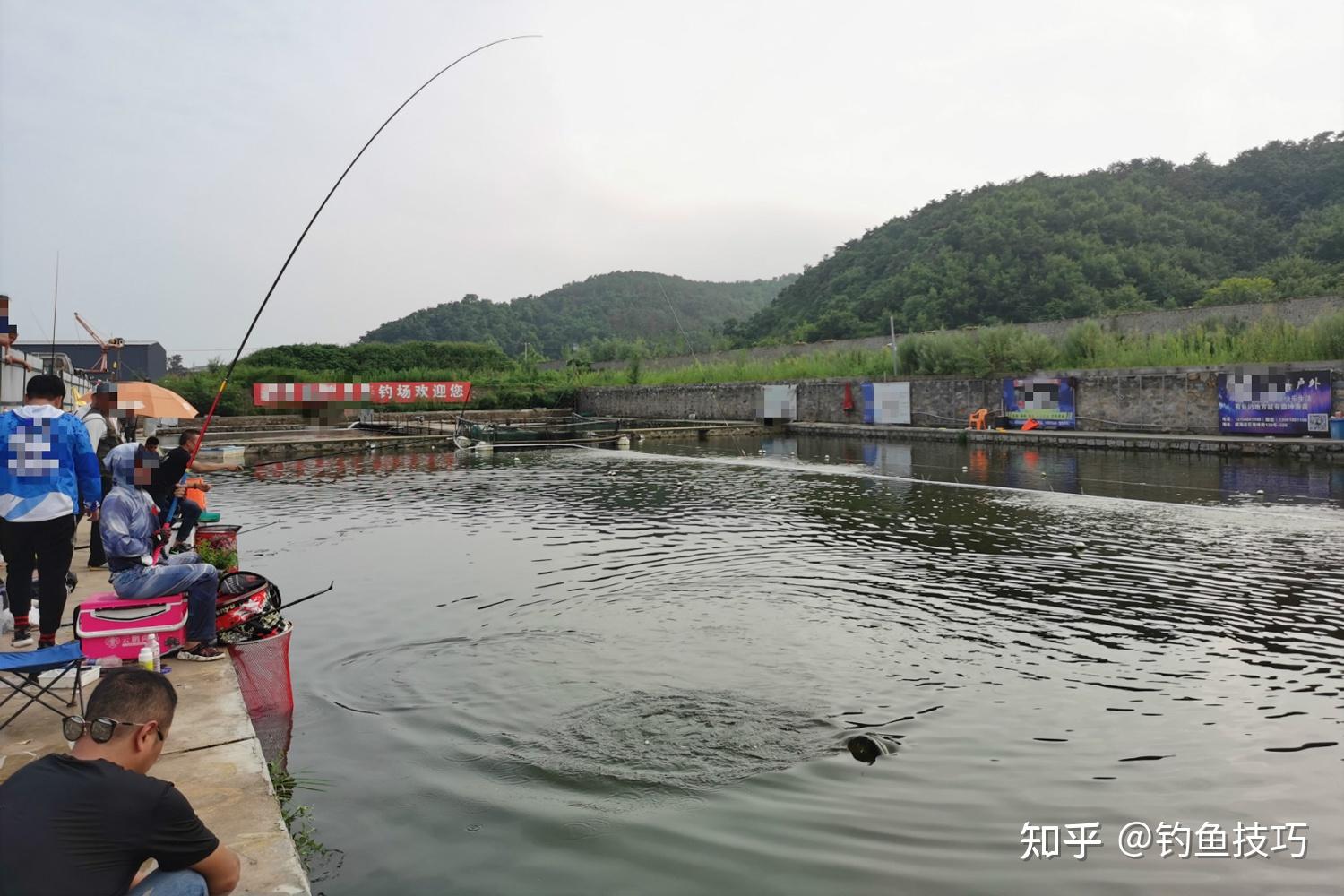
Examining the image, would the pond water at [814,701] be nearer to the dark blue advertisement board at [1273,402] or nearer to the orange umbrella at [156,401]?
the orange umbrella at [156,401]

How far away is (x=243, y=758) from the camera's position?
3.94m

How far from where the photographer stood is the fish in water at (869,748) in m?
4.78

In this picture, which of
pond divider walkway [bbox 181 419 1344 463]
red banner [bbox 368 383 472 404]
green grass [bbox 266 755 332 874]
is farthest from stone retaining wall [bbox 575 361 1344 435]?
green grass [bbox 266 755 332 874]

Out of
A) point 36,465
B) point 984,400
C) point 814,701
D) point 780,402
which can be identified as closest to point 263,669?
point 36,465

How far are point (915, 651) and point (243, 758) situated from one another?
453 cm

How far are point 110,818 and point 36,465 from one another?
3.65 meters

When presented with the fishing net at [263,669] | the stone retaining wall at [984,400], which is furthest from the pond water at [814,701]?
the stone retaining wall at [984,400]

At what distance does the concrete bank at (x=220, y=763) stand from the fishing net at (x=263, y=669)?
0.14 m

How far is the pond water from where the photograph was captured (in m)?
3.91

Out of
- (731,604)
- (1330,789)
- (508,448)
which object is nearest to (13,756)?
(731,604)

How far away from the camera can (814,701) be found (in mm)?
5582

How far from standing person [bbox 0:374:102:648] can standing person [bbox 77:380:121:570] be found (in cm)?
146

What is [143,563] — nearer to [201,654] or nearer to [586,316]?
[201,654]

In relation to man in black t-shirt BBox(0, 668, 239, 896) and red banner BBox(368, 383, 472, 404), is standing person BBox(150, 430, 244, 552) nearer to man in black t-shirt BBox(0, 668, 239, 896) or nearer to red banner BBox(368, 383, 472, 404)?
man in black t-shirt BBox(0, 668, 239, 896)
